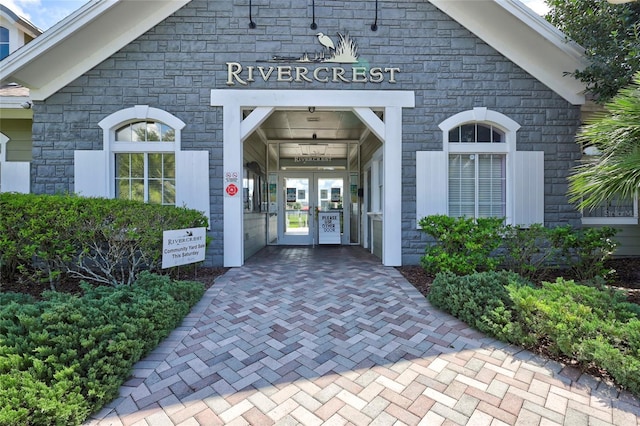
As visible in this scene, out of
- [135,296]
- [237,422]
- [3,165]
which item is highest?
[3,165]

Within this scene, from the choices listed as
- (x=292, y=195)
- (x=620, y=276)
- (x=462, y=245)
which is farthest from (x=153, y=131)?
(x=620, y=276)

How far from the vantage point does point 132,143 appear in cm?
566

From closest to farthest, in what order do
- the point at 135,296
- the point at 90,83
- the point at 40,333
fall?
the point at 40,333 → the point at 135,296 → the point at 90,83

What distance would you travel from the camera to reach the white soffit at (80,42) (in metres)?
4.96

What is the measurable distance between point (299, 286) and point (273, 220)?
224 inches

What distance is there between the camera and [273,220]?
32.7 feet

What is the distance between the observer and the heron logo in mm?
5648

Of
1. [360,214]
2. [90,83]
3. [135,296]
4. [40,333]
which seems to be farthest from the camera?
[360,214]

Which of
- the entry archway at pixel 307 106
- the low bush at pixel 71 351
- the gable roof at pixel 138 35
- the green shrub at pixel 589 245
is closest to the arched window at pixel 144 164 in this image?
the entry archway at pixel 307 106

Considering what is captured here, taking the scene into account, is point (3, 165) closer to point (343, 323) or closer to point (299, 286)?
point (299, 286)

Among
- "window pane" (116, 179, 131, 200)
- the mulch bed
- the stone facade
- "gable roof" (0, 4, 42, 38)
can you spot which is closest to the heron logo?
the stone facade

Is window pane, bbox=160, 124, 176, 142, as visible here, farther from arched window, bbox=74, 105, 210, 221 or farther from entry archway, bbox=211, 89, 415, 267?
entry archway, bbox=211, 89, 415, 267

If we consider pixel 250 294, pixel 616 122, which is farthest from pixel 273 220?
pixel 616 122

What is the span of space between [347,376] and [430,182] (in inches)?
170
